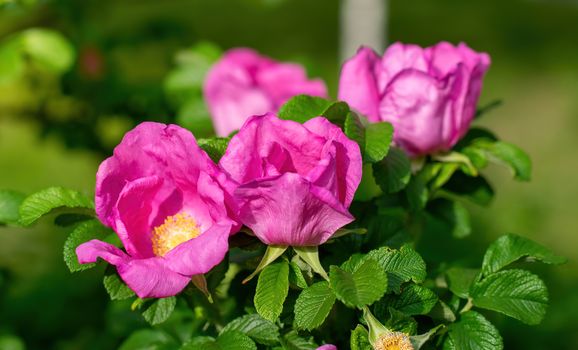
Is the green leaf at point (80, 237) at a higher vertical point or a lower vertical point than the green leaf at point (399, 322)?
higher

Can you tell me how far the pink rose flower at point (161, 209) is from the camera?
898mm

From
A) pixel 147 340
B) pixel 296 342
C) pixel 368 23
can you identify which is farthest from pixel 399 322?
pixel 368 23

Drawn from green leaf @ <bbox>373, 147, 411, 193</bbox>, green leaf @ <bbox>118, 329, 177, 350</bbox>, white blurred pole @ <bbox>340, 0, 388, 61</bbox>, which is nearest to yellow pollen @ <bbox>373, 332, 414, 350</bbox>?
green leaf @ <bbox>373, 147, 411, 193</bbox>

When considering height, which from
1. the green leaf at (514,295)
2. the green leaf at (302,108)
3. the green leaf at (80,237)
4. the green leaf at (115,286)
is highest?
the green leaf at (302,108)

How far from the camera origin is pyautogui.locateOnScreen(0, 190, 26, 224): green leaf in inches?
47.1

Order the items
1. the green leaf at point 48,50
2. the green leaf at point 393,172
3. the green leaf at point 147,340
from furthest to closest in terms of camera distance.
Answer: the green leaf at point 48,50
the green leaf at point 147,340
the green leaf at point 393,172

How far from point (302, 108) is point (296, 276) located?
230 millimetres

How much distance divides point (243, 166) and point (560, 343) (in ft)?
5.40

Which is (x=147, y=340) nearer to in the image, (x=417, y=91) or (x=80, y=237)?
(x=80, y=237)

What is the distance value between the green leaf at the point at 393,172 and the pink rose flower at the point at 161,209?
0.75 feet

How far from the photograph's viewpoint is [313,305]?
2.98 feet

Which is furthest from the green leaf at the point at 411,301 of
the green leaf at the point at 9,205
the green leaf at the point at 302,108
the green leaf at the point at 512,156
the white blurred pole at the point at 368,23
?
the white blurred pole at the point at 368,23

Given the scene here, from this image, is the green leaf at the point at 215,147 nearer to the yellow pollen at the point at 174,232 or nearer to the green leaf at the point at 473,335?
the yellow pollen at the point at 174,232


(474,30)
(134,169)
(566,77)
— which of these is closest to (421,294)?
(134,169)
